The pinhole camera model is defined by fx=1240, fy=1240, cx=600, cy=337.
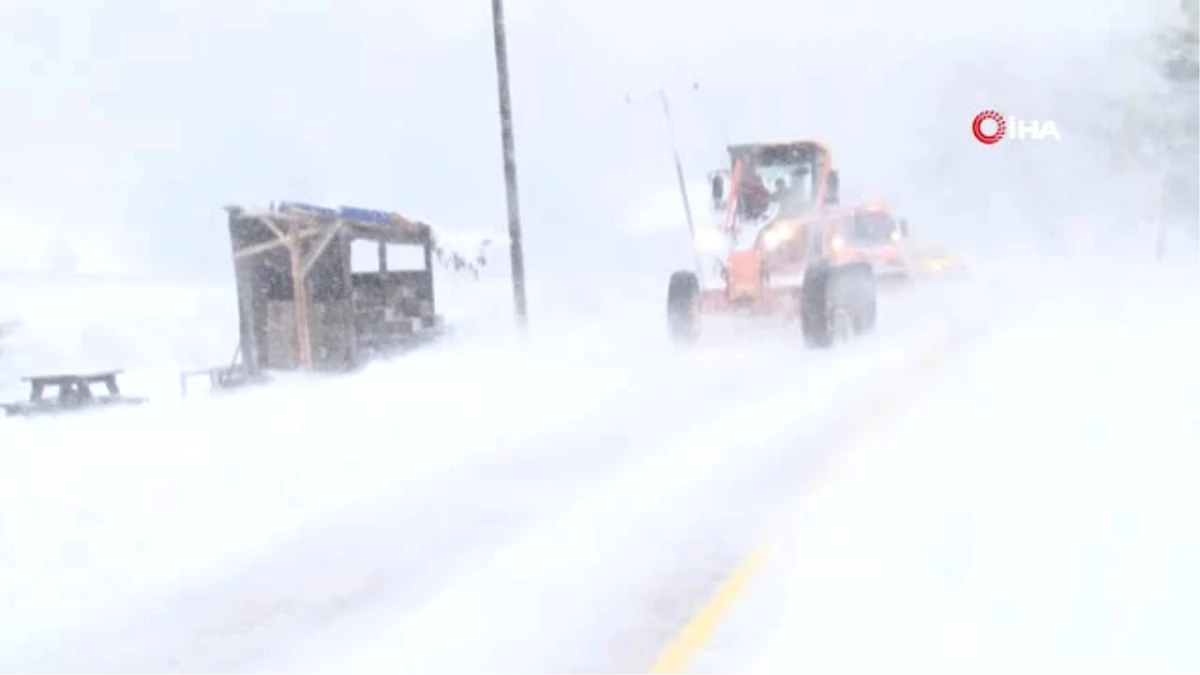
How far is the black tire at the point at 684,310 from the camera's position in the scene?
1788 cm

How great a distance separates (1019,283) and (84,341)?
23291 mm

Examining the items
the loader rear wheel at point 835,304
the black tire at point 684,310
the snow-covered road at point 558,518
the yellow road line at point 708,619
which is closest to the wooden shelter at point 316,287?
the black tire at point 684,310

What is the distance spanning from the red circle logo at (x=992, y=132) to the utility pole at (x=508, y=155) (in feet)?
89.0

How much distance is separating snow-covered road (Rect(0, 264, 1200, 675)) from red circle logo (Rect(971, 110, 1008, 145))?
31923 mm

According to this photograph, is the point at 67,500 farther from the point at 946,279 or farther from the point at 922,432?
the point at 946,279

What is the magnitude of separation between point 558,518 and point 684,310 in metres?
10.5

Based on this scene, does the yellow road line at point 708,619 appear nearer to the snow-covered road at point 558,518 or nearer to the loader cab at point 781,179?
the snow-covered road at point 558,518

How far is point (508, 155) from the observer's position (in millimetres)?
22016

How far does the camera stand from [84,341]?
2833 centimetres

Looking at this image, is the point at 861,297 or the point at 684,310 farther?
the point at 861,297

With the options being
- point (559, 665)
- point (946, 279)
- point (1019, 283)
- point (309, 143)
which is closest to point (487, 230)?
point (309, 143)

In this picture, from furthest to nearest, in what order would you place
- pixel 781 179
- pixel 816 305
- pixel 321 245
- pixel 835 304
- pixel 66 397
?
1. pixel 321 245
2. pixel 66 397
3. pixel 781 179
4. pixel 835 304
5. pixel 816 305

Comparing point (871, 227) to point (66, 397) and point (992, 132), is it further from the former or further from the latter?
point (992, 132)

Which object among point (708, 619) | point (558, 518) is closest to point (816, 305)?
point (558, 518)
